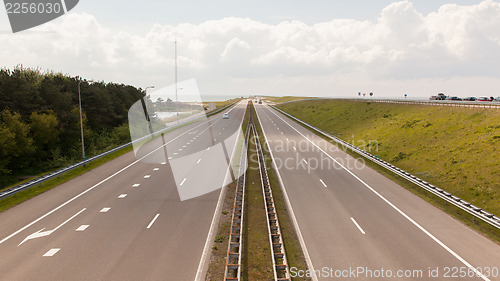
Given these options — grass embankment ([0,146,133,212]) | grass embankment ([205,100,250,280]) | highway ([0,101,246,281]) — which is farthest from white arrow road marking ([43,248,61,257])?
grass embankment ([0,146,133,212])

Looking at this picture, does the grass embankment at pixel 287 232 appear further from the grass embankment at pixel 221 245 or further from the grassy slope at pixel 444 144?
the grassy slope at pixel 444 144

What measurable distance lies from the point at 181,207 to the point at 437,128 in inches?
1286

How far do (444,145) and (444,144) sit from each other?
0.32 metres

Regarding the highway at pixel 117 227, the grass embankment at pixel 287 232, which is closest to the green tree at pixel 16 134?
the highway at pixel 117 227

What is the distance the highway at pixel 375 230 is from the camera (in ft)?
44.0

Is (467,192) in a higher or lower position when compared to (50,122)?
lower

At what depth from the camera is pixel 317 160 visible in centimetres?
3419

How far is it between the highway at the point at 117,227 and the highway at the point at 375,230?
5909 mm

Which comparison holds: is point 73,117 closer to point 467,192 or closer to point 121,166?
point 121,166

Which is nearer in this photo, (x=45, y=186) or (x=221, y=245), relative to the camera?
(x=221, y=245)

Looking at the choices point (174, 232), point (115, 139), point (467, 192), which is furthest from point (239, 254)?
point (115, 139)

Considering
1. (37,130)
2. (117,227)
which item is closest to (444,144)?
(117,227)

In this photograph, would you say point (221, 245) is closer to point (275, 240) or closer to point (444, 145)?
point (275, 240)

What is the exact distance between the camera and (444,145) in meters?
31.3
